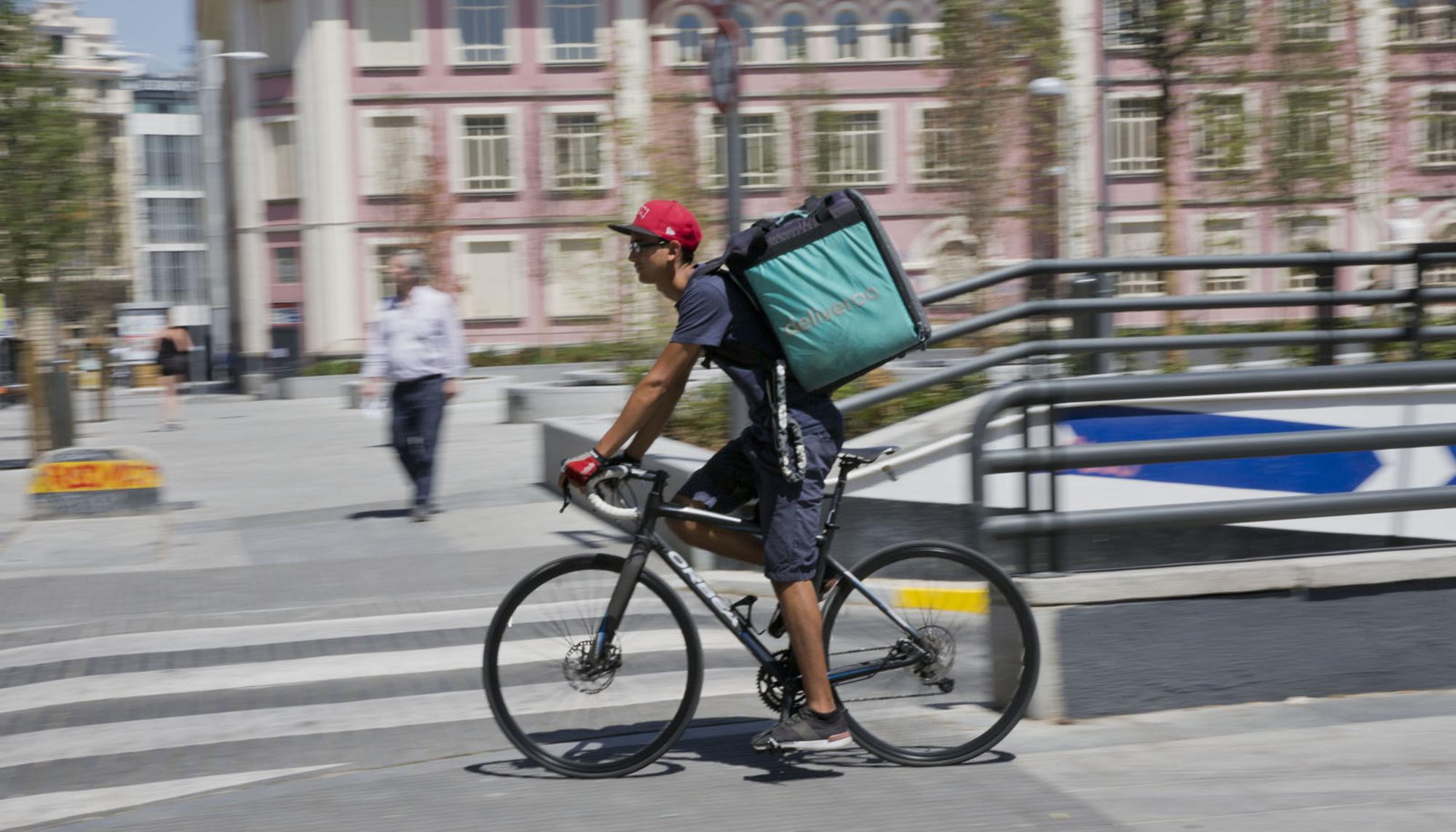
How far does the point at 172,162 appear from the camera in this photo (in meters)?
98.4

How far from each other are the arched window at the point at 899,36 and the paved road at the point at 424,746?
37736 mm

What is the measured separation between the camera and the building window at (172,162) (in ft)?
319

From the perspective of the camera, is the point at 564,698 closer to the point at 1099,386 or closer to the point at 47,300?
the point at 1099,386

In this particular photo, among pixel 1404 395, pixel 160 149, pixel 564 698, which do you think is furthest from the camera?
pixel 160 149

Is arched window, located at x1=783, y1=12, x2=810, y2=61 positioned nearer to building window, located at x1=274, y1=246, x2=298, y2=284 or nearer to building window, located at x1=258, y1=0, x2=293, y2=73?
building window, located at x1=258, y1=0, x2=293, y2=73

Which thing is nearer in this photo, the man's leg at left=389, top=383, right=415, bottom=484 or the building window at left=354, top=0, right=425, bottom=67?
the man's leg at left=389, top=383, right=415, bottom=484

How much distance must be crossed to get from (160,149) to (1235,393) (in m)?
100

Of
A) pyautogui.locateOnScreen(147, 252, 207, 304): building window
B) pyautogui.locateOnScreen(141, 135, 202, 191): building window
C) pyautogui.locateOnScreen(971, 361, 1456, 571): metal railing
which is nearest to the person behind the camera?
pyautogui.locateOnScreen(971, 361, 1456, 571): metal railing

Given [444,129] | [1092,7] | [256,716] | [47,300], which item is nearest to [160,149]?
[444,129]

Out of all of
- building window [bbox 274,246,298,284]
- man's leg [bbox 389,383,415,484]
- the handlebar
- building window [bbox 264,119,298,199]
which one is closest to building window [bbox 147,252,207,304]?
building window [bbox 274,246,298,284]

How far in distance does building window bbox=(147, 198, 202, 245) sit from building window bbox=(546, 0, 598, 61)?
5689 centimetres

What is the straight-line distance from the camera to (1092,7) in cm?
4181

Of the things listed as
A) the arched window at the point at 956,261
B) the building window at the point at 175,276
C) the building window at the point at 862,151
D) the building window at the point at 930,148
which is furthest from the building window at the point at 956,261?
the building window at the point at 175,276

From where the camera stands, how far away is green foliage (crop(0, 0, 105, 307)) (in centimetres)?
1669
